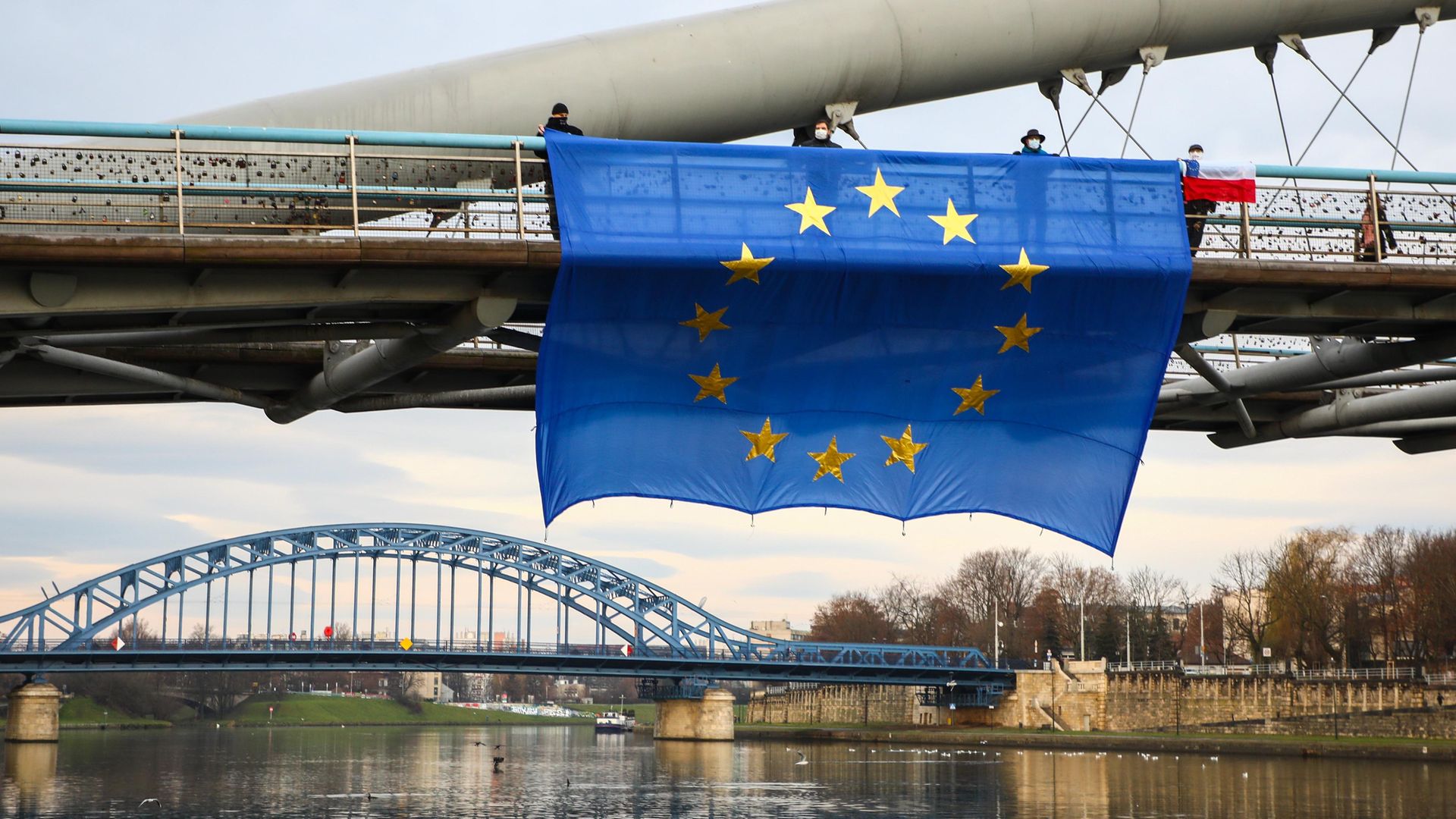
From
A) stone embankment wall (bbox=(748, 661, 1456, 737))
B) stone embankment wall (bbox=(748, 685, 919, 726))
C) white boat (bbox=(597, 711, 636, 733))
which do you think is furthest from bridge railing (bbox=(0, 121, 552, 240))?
white boat (bbox=(597, 711, 636, 733))

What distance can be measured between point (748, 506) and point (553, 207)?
12.7 feet

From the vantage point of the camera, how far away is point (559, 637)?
102 m

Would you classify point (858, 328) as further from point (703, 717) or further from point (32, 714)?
point (32, 714)

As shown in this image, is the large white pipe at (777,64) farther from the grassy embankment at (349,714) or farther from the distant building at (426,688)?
the distant building at (426,688)

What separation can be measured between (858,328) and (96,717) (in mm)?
130225

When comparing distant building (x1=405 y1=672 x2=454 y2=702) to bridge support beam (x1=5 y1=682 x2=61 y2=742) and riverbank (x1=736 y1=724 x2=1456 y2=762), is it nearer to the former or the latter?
bridge support beam (x1=5 y1=682 x2=61 y2=742)

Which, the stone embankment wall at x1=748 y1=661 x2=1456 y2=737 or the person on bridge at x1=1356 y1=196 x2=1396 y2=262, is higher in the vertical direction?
the person on bridge at x1=1356 y1=196 x2=1396 y2=262

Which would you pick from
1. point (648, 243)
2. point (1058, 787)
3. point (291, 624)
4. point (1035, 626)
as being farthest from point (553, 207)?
point (1035, 626)

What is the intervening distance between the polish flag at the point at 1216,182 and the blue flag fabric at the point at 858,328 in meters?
0.30

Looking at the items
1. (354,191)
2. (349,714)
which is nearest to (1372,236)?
(354,191)

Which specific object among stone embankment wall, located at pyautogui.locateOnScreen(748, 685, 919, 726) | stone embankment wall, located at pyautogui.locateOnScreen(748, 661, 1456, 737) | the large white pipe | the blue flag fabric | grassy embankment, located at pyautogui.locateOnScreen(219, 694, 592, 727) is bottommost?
grassy embankment, located at pyautogui.locateOnScreen(219, 694, 592, 727)

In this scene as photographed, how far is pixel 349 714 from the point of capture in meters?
161

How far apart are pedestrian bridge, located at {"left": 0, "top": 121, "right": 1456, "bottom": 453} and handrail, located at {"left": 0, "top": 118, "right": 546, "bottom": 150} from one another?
23 mm

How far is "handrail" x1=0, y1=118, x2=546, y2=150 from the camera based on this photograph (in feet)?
47.4
